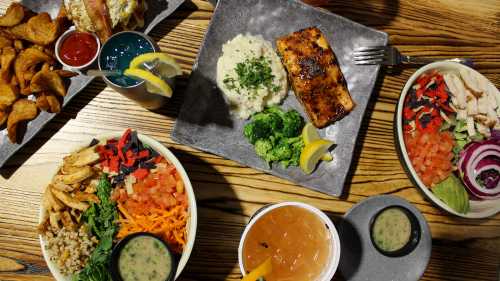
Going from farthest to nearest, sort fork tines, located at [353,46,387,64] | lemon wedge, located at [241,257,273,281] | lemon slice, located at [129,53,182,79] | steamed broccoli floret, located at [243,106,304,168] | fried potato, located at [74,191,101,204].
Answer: fork tines, located at [353,46,387,64] → steamed broccoli floret, located at [243,106,304,168] → fried potato, located at [74,191,101,204] → lemon slice, located at [129,53,182,79] → lemon wedge, located at [241,257,273,281]

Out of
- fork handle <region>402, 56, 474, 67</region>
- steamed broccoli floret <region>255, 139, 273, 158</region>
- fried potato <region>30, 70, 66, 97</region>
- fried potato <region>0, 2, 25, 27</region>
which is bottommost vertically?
steamed broccoli floret <region>255, 139, 273, 158</region>

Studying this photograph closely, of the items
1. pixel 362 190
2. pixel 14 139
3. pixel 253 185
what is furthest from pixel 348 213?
pixel 14 139

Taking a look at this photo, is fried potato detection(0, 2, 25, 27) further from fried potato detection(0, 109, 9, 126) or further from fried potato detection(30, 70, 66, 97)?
fried potato detection(0, 109, 9, 126)

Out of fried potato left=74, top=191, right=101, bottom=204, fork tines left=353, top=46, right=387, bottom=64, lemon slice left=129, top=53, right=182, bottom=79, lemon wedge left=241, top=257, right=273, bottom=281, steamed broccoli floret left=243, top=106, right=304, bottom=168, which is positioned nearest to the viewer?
lemon wedge left=241, top=257, right=273, bottom=281

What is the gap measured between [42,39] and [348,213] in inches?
88.1

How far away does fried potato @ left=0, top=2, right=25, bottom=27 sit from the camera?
112 inches

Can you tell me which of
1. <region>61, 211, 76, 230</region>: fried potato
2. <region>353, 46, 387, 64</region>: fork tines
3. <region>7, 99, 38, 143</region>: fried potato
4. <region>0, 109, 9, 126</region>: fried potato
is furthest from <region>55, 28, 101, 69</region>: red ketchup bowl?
<region>353, 46, 387, 64</region>: fork tines

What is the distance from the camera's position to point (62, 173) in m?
2.63

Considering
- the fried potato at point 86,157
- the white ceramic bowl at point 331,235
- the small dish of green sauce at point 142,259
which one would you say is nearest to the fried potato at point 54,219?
the fried potato at point 86,157

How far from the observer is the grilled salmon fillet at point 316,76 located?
2.96 m

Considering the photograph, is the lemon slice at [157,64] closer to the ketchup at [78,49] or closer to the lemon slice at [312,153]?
the ketchup at [78,49]

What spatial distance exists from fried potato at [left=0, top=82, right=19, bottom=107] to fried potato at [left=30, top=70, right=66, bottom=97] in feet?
0.42

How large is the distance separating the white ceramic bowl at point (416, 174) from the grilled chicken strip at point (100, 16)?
6.42 ft

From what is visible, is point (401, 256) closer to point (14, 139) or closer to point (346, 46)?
point (346, 46)
